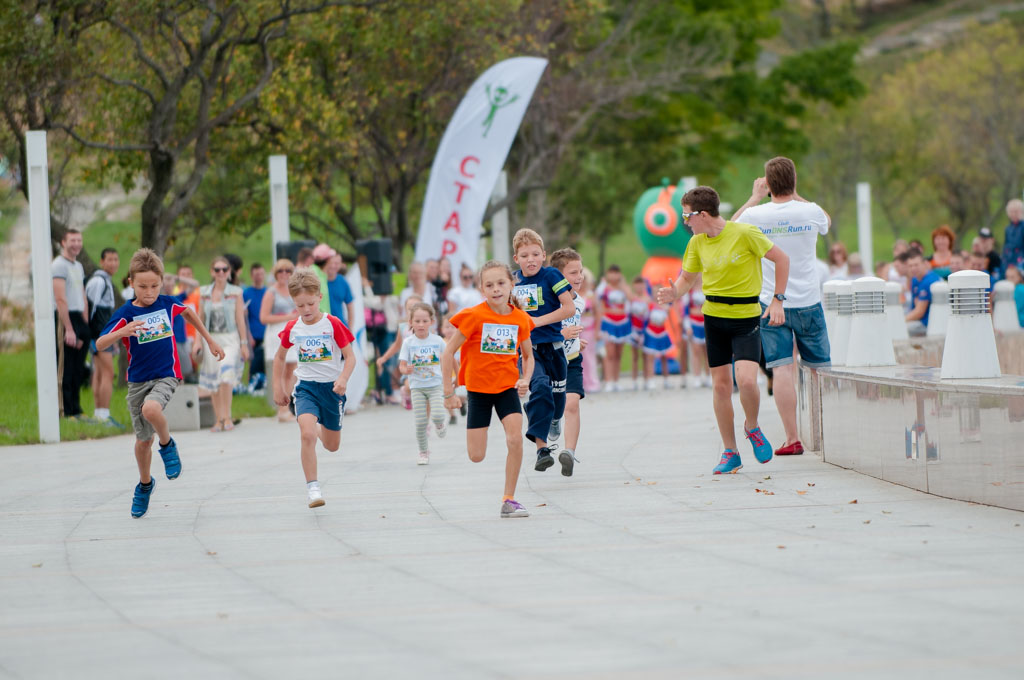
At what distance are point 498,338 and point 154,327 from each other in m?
2.45

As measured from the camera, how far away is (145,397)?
30.0 ft

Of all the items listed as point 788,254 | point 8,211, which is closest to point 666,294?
point 788,254

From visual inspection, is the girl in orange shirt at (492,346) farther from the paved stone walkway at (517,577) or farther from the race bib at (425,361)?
the race bib at (425,361)

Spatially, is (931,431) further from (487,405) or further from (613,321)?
(613,321)

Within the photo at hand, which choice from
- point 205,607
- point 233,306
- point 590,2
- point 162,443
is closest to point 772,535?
point 205,607

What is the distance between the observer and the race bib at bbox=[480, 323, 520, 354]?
336 inches

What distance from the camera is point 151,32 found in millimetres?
21500

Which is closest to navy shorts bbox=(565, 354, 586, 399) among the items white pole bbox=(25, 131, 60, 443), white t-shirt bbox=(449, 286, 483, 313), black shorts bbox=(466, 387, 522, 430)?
black shorts bbox=(466, 387, 522, 430)

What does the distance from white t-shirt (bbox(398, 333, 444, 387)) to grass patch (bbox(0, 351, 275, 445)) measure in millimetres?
4293

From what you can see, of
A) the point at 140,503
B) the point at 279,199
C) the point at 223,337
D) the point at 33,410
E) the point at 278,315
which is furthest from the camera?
the point at 279,199

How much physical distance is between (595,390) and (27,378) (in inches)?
367

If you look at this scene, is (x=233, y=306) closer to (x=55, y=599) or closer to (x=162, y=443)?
(x=162, y=443)

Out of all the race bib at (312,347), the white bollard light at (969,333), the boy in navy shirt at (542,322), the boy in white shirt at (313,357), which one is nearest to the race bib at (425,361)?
the boy in navy shirt at (542,322)

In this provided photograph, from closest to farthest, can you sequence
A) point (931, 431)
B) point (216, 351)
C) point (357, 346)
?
point (931, 431), point (216, 351), point (357, 346)
